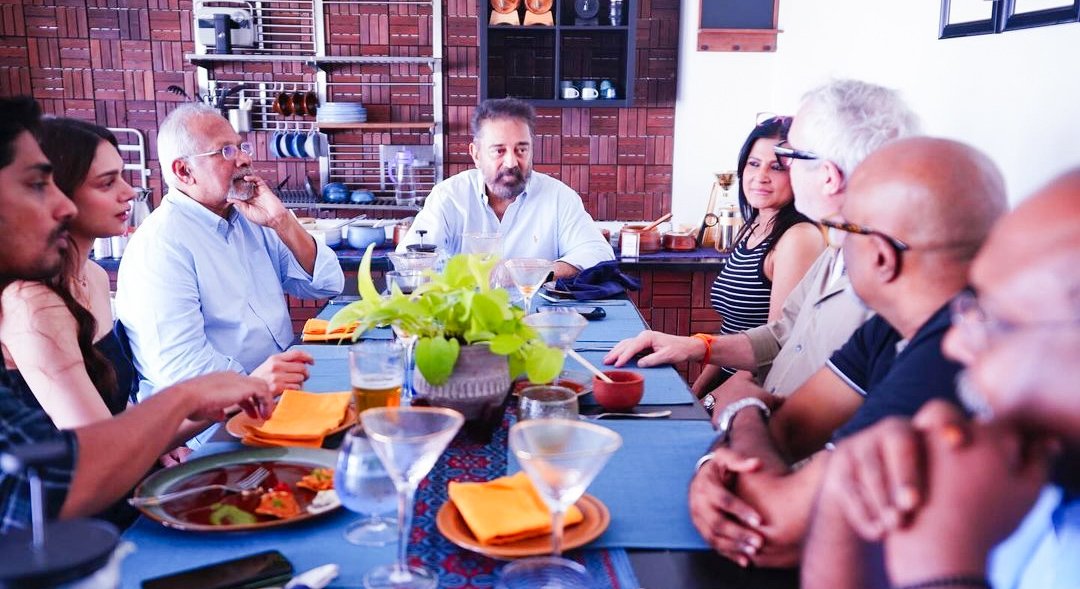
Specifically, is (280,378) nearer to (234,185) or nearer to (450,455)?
(450,455)

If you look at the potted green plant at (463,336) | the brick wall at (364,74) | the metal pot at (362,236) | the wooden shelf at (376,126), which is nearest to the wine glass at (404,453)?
the potted green plant at (463,336)

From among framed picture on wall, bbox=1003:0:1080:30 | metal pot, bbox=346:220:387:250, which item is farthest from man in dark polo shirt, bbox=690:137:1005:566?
metal pot, bbox=346:220:387:250

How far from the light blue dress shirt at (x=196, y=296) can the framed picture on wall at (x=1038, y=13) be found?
2390mm

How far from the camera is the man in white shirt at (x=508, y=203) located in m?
3.87

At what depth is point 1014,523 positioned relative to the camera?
2.08ft

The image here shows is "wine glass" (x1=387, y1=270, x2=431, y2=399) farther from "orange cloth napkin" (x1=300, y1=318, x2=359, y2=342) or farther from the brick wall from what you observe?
the brick wall

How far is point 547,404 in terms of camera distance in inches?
62.0

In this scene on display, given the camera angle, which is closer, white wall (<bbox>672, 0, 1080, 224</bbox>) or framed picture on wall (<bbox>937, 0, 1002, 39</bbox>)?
white wall (<bbox>672, 0, 1080, 224</bbox>)

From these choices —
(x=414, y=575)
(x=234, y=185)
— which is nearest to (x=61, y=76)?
(x=234, y=185)

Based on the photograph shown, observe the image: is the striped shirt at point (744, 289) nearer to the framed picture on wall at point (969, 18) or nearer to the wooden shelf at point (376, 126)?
the framed picture on wall at point (969, 18)

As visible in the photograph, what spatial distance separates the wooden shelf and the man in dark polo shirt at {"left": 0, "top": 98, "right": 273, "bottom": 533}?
3878 mm

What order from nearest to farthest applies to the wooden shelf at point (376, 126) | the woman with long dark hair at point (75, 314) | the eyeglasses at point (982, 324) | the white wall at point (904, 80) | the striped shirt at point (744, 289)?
the eyeglasses at point (982, 324) < the woman with long dark hair at point (75, 314) < the white wall at point (904, 80) < the striped shirt at point (744, 289) < the wooden shelf at point (376, 126)

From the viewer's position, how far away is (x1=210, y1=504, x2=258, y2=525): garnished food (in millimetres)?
1268

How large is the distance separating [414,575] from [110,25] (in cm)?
540
